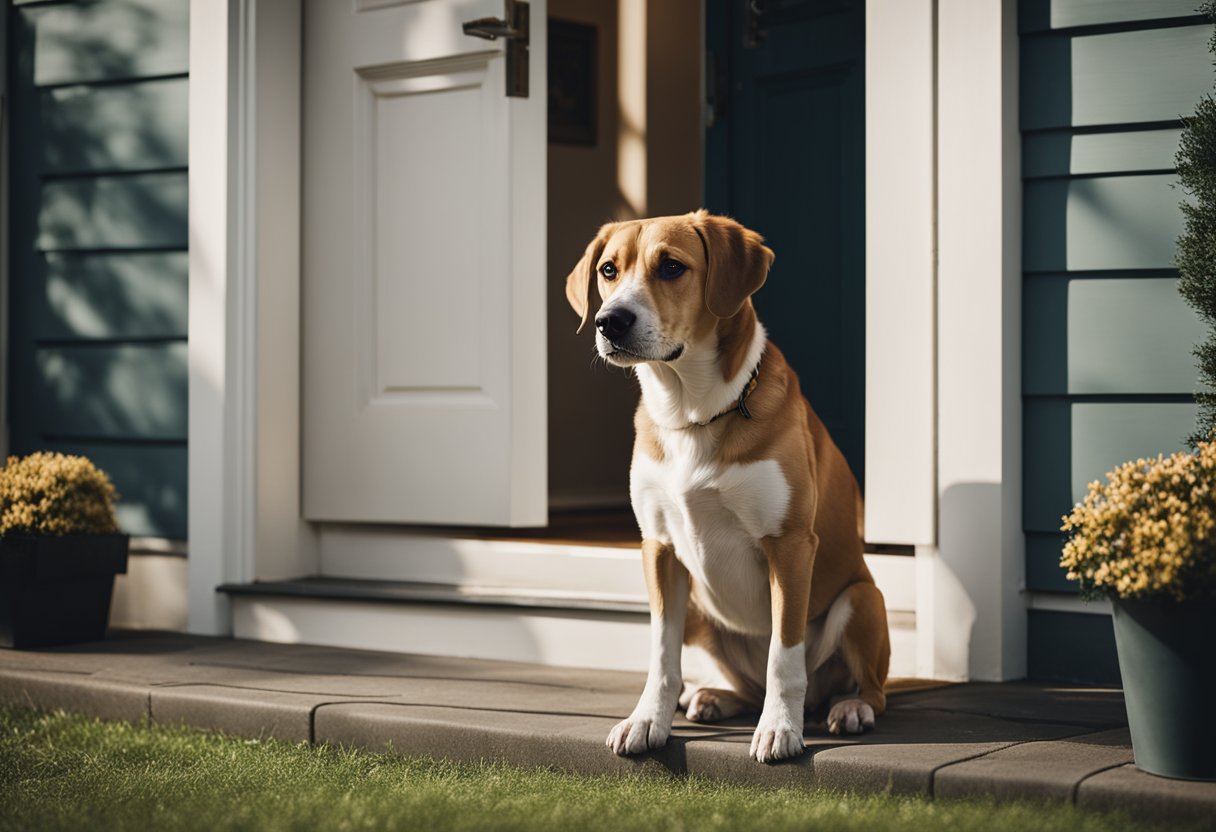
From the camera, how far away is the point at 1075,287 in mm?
3312

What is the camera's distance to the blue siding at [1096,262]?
3.20m

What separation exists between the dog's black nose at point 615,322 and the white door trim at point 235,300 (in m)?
1.92

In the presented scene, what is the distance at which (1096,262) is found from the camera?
328 cm

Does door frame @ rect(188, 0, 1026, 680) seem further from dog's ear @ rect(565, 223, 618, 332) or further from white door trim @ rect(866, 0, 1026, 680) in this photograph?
dog's ear @ rect(565, 223, 618, 332)

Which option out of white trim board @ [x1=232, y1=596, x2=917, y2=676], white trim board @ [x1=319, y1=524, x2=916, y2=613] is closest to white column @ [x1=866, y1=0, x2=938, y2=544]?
white trim board @ [x1=319, y1=524, x2=916, y2=613]

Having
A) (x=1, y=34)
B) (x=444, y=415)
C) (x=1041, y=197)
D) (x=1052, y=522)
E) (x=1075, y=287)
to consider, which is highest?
(x=1, y=34)

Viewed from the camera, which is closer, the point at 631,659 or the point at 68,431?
the point at 631,659

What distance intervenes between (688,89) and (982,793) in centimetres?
414

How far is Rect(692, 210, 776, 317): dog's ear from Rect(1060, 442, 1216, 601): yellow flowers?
0.73m

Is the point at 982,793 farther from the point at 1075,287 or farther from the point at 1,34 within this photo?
the point at 1,34

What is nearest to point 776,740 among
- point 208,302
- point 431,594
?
point 431,594

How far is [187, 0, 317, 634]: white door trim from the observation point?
4.29m

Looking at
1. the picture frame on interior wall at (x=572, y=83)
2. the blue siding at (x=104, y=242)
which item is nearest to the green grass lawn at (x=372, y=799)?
the blue siding at (x=104, y=242)

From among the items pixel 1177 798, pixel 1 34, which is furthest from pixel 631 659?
pixel 1 34
